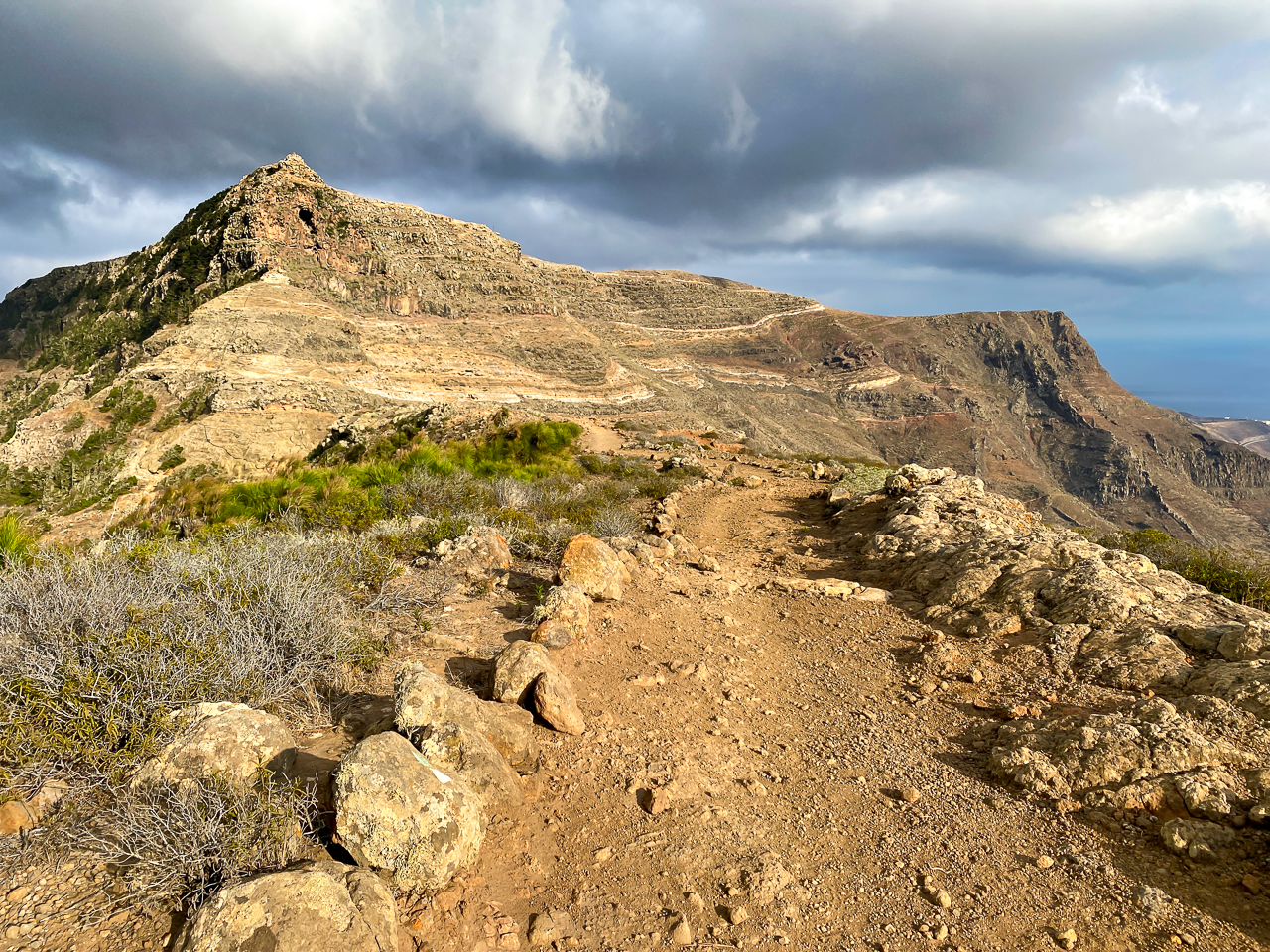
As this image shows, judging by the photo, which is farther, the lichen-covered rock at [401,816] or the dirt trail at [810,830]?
the dirt trail at [810,830]

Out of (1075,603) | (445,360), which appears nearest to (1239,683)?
(1075,603)

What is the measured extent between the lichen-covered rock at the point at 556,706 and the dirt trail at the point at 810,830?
0.09 meters

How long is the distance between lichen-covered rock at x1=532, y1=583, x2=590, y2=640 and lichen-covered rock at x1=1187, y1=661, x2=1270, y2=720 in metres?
3.80

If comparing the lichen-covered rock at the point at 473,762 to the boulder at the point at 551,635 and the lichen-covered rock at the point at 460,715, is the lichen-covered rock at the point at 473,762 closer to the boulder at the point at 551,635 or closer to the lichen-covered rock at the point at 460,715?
the lichen-covered rock at the point at 460,715

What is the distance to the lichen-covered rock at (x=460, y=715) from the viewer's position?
97.8 inches

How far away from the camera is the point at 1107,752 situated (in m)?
2.72

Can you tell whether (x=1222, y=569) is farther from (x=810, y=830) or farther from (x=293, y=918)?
(x=293, y=918)

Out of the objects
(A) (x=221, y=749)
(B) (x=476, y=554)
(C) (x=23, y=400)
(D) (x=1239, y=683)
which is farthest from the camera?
(C) (x=23, y=400)

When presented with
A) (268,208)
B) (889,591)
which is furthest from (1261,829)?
(268,208)

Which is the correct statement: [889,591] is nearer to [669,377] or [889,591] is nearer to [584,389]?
[584,389]

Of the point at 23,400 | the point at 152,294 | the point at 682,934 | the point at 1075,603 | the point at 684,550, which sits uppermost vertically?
the point at 152,294

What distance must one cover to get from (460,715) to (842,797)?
1975 millimetres

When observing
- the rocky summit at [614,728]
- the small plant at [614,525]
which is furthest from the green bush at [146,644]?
the small plant at [614,525]

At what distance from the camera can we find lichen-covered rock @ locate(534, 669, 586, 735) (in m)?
3.07
